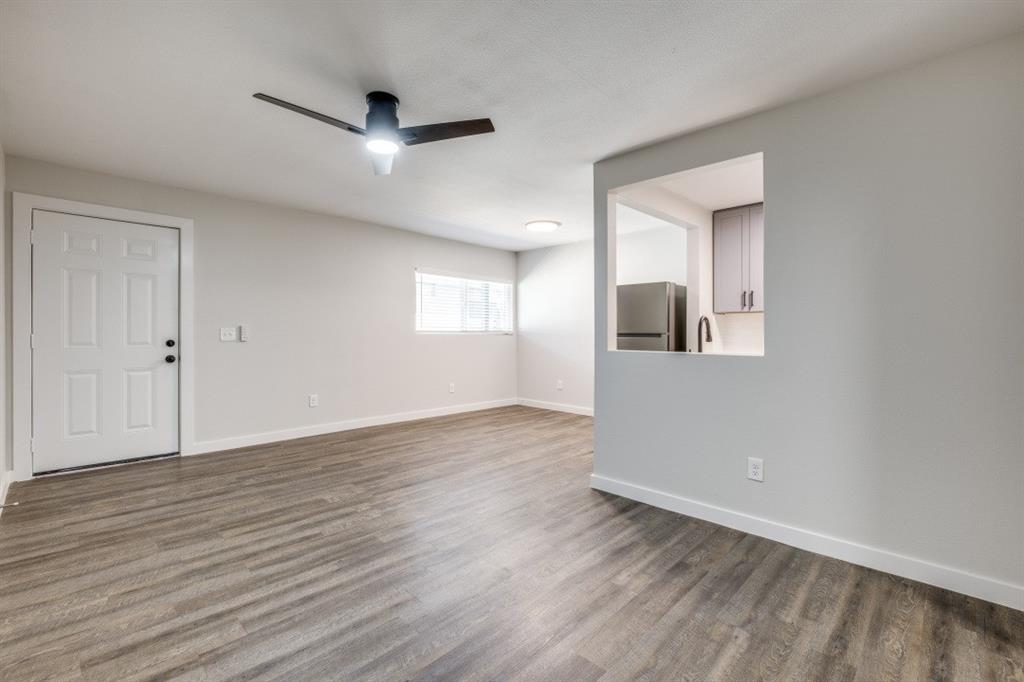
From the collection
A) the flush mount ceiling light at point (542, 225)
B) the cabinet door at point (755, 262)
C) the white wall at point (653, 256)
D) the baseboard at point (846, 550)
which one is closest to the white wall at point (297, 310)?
the flush mount ceiling light at point (542, 225)

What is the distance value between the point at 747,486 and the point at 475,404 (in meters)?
4.44

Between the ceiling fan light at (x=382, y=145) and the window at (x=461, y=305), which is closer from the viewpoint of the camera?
the ceiling fan light at (x=382, y=145)

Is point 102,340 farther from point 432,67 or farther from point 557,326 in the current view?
point 557,326

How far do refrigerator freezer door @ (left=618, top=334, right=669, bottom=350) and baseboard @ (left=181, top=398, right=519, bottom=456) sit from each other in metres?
2.79

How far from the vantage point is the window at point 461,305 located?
6.04m

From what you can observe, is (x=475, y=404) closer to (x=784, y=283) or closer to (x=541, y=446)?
(x=541, y=446)

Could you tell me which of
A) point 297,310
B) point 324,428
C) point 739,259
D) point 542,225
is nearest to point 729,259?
point 739,259

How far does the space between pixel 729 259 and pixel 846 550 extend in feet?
9.98

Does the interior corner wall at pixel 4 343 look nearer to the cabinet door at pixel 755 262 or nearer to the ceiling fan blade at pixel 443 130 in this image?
the ceiling fan blade at pixel 443 130

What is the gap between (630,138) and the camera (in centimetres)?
293

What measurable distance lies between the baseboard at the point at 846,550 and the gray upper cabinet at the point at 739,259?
7.78 feet

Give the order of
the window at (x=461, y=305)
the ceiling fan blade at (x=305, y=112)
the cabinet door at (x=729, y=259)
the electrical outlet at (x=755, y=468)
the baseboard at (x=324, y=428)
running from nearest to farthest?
the ceiling fan blade at (x=305, y=112) → the electrical outlet at (x=755, y=468) → the baseboard at (x=324, y=428) → the cabinet door at (x=729, y=259) → the window at (x=461, y=305)

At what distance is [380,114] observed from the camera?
242cm

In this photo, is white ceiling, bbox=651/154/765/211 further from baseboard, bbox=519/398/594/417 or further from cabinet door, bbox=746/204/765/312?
baseboard, bbox=519/398/594/417
